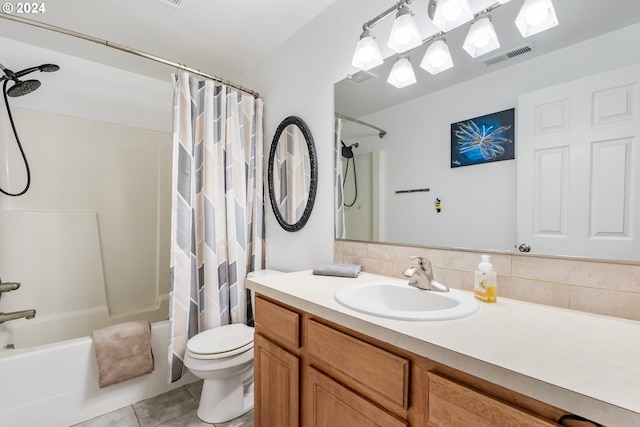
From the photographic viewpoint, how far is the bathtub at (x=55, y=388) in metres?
1.43

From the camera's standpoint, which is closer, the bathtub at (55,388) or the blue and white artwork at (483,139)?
the blue and white artwork at (483,139)

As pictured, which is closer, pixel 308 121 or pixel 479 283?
pixel 479 283

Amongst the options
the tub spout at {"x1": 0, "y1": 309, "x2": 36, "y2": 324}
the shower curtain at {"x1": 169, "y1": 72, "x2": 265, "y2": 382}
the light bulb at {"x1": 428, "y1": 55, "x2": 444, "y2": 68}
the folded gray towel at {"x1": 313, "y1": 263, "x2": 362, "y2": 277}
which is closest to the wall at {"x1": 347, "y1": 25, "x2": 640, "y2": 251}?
the light bulb at {"x1": 428, "y1": 55, "x2": 444, "y2": 68}

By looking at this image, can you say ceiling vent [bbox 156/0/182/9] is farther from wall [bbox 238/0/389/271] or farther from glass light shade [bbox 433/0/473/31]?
glass light shade [bbox 433/0/473/31]

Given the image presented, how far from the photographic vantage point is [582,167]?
2.99 ft

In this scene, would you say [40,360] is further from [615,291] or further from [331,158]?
[615,291]

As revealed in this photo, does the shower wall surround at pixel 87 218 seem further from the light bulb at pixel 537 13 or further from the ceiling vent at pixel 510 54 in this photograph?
the light bulb at pixel 537 13

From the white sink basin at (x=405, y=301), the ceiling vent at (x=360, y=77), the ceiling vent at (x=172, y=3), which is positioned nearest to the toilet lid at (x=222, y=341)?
the white sink basin at (x=405, y=301)

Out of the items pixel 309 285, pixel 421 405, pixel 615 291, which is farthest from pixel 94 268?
pixel 615 291

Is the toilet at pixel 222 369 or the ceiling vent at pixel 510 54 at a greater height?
the ceiling vent at pixel 510 54

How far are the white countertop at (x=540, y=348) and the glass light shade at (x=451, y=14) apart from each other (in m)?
1.10

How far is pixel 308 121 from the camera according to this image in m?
1.86

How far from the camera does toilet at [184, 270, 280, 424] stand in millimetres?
1494

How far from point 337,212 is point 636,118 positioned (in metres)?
1.22
